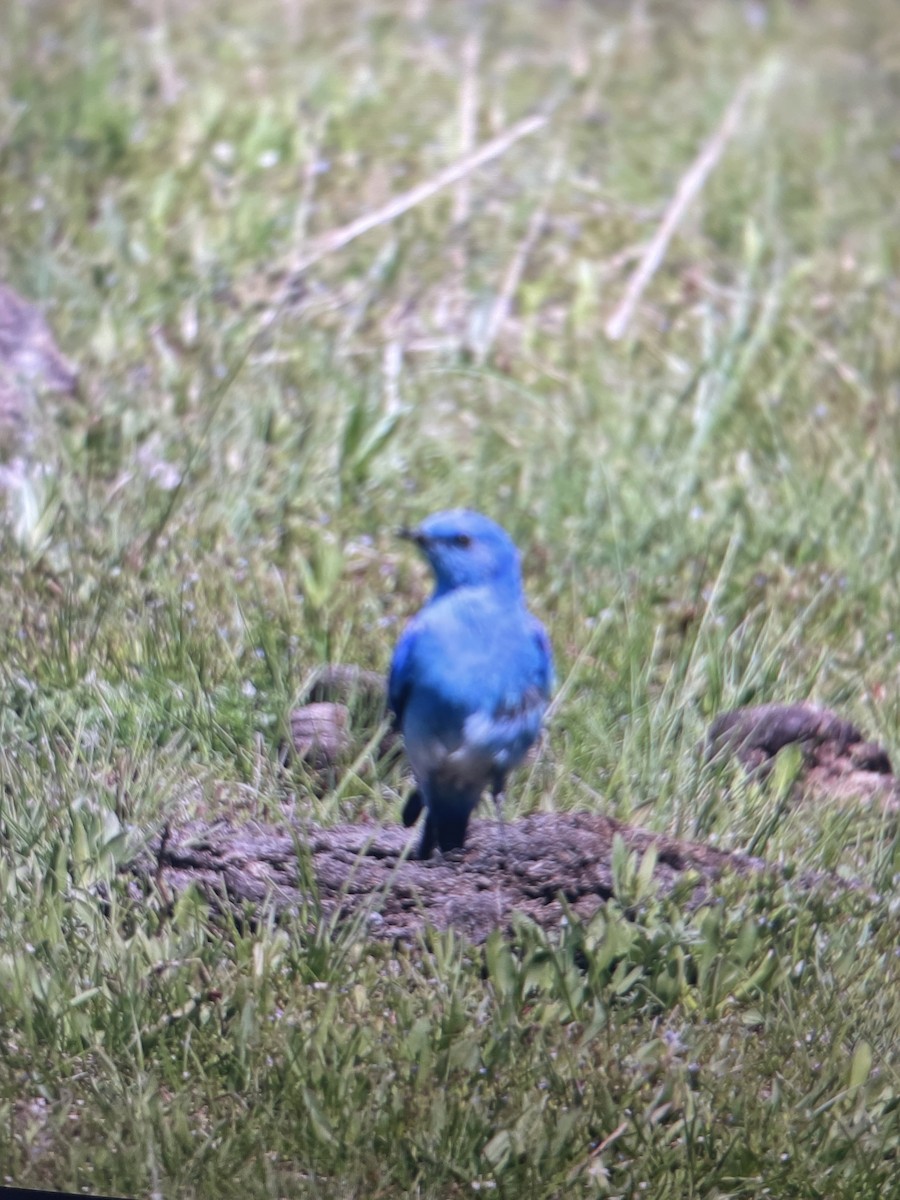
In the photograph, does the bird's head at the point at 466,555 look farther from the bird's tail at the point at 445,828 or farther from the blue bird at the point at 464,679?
the bird's tail at the point at 445,828

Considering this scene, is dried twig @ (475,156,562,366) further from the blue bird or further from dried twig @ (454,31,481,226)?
the blue bird

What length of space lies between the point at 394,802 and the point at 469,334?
117 cm

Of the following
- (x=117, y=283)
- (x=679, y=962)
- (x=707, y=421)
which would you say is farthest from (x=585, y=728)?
(x=117, y=283)

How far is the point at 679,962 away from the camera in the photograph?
8.46ft

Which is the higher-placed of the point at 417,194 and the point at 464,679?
the point at 417,194

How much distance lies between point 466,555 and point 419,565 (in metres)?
0.35

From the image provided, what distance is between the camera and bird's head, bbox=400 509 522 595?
2.64 meters

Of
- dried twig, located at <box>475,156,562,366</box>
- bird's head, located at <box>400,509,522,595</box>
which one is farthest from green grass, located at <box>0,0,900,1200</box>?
bird's head, located at <box>400,509,522,595</box>

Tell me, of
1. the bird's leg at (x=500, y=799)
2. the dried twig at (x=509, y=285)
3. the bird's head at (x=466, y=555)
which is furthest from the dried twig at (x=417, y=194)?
the bird's leg at (x=500, y=799)

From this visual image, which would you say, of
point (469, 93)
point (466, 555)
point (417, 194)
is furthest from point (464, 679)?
point (469, 93)

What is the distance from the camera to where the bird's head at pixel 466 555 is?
2.64m

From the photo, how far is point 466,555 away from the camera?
2.65 metres

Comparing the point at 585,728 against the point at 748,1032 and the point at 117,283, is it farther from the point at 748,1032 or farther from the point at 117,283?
the point at 117,283

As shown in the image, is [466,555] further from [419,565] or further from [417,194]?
[417,194]
